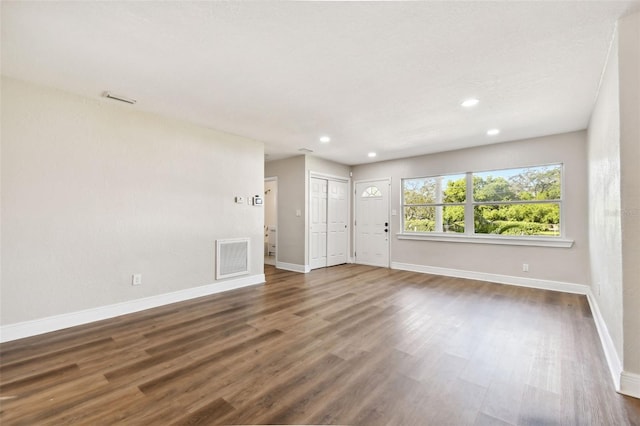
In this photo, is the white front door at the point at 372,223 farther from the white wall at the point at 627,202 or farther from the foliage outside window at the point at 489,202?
the white wall at the point at 627,202

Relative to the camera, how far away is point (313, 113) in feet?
11.7

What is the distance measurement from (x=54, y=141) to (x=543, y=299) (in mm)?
6389

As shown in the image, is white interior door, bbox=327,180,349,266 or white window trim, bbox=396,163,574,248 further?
white interior door, bbox=327,180,349,266

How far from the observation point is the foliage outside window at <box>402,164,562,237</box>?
4625 millimetres

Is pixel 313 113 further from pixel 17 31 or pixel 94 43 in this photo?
pixel 17 31

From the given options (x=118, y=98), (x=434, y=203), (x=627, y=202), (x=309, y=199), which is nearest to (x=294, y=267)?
(x=309, y=199)

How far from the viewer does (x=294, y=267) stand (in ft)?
20.0

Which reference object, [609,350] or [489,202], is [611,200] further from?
[489,202]

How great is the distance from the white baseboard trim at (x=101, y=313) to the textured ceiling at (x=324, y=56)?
2.40m

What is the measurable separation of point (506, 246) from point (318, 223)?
3.63 m

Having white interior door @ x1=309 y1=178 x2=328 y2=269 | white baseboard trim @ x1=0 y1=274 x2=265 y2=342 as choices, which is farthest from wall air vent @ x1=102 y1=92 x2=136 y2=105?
white interior door @ x1=309 y1=178 x2=328 y2=269

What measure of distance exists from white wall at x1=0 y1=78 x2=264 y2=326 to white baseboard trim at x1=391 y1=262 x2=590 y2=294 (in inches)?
157

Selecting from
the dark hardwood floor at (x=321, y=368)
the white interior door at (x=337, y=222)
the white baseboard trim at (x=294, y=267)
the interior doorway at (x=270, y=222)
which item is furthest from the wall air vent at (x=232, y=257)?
the interior doorway at (x=270, y=222)

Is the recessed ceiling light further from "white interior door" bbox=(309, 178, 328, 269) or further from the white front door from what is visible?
"white interior door" bbox=(309, 178, 328, 269)
